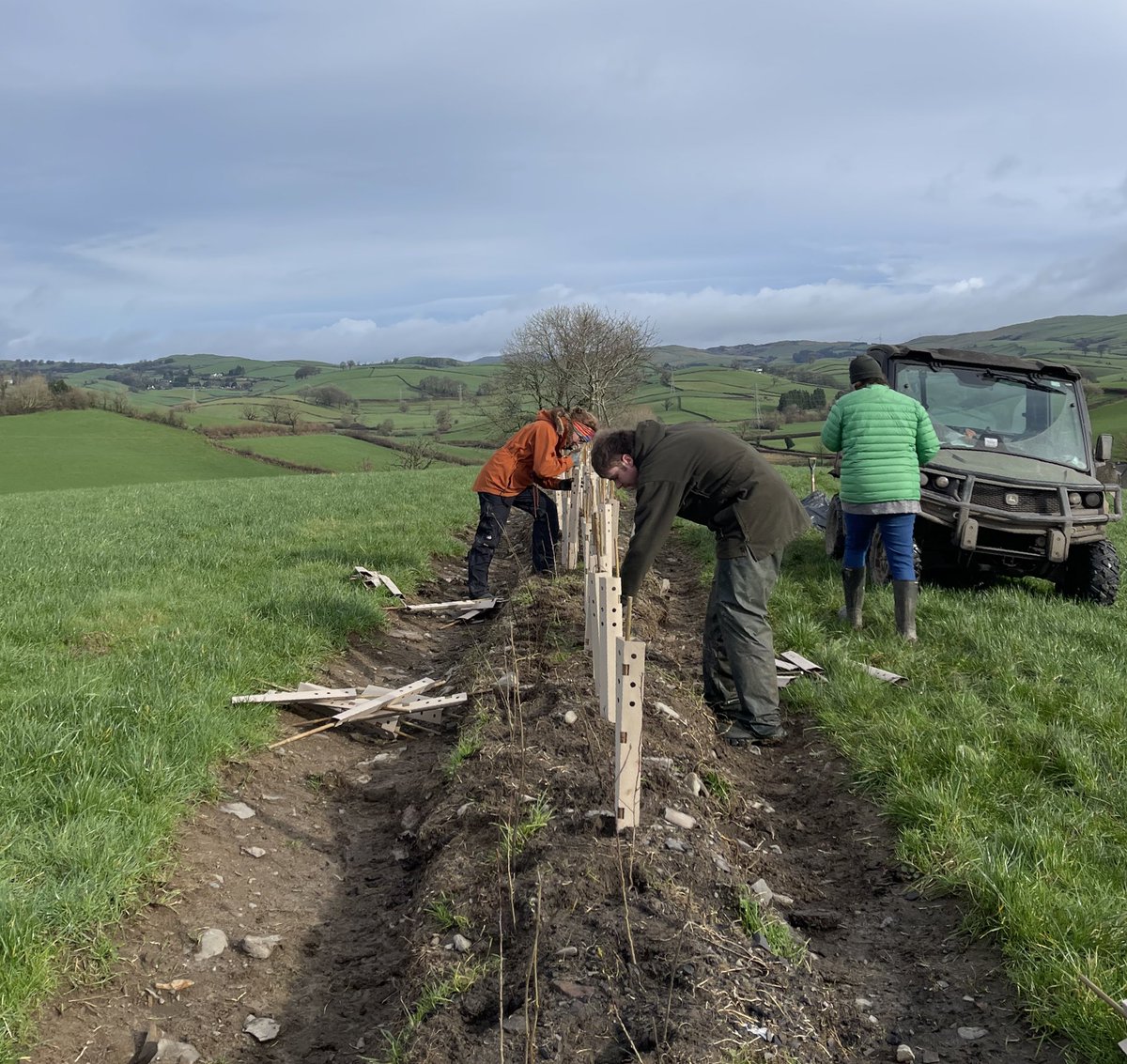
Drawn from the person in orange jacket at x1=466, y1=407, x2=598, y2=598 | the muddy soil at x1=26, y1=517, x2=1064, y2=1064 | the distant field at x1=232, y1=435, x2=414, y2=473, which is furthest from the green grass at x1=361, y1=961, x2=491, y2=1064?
the distant field at x1=232, y1=435, x2=414, y2=473

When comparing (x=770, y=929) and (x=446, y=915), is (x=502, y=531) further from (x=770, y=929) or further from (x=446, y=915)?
(x=770, y=929)

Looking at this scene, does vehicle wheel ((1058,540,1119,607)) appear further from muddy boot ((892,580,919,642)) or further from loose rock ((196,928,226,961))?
loose rock ((196,928,226,961))

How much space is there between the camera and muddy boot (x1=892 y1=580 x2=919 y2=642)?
7352 mm

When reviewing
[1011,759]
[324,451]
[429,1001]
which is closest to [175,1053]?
[429,1001]

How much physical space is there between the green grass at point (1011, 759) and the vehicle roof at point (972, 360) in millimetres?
2445

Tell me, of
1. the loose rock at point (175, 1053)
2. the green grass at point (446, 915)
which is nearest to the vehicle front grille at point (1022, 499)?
the green grass at point (446, 915)

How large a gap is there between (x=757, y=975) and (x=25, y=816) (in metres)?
3.17

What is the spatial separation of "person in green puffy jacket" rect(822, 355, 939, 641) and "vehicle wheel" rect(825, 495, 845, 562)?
2.01 meters

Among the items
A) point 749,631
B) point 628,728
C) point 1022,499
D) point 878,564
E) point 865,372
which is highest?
point 865,372

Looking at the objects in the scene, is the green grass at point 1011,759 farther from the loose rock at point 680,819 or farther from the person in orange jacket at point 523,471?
the person in orange jacket at point 523,471

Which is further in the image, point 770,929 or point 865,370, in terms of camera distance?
point 865,370

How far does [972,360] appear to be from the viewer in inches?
372

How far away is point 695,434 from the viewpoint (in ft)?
17.5

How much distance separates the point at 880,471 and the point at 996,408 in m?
2.92
